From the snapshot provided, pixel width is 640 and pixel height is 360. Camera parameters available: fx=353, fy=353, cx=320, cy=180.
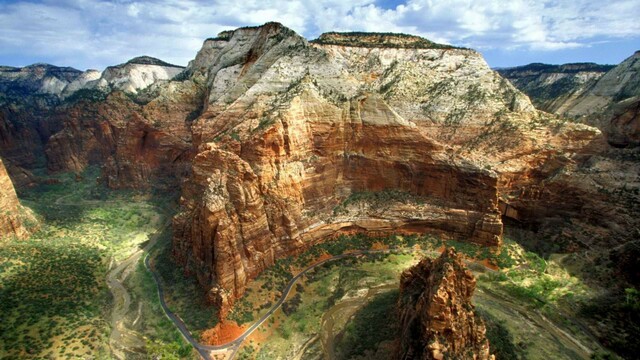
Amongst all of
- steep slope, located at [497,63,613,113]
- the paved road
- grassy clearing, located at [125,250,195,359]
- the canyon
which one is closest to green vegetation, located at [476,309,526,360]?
the canyon

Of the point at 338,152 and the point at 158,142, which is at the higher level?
the point at 158,142

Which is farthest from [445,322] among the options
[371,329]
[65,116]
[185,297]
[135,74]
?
[135,74]

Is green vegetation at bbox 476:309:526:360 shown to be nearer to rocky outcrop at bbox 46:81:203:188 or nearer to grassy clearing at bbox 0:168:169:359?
grassy clearing at bbox 0:168:169:359

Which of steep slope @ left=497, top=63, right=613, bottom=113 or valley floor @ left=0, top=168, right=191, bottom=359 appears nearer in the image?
valley floor @ left=0, top=168, right=191, bottom=359

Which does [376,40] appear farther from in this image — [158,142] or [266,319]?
[266,319]

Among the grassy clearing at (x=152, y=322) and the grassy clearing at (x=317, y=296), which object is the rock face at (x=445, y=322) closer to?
the grassy clearing at (x=317, y=296)

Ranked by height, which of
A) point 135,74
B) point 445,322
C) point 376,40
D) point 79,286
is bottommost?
point 79,286

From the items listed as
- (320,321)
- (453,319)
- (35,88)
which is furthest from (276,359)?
(35,88)

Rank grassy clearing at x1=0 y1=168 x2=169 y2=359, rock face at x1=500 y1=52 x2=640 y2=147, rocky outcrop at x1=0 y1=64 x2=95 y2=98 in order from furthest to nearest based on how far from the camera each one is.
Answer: rocky outcrop at x1=0 y1=64 x2=95 y2=98 → rock face at x1=500 y1=52 x2=640 y2=147 → grassy clearing at x1=0 y1=168 x2=169 y2=359
